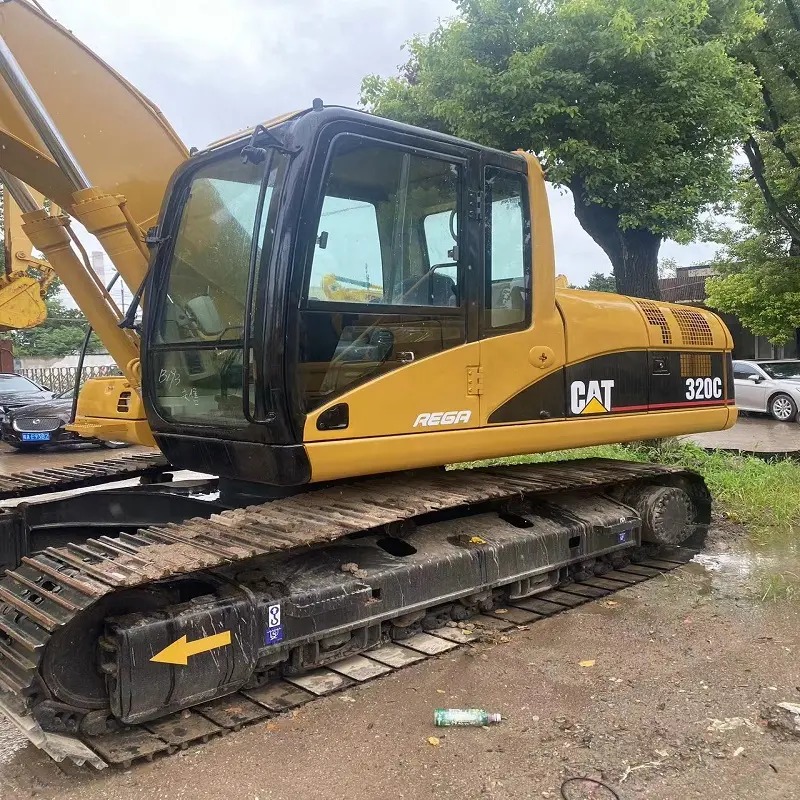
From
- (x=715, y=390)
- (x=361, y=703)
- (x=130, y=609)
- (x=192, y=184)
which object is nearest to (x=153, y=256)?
(x=192, y=184)

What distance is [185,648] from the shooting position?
10.9ft

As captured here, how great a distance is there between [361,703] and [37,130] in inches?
126

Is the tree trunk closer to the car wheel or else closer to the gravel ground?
the gravel ground

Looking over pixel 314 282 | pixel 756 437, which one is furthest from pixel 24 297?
pixel 756 437

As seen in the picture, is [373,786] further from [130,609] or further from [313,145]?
[313,145]

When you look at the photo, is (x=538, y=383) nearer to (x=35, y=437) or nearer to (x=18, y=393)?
(x=35, y=437)

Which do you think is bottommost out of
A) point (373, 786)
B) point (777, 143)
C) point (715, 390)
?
point (373, 786)

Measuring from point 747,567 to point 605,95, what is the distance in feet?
16.5

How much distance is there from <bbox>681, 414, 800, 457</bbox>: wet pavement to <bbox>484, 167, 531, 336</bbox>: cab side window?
644 centimetres

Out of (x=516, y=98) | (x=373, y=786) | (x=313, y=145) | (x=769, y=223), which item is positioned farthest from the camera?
(x=769, y=223)

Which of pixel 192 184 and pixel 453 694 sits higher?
pixel 192 184

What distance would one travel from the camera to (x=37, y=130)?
392 centimetres

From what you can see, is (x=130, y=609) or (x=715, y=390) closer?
(x=130, y=609)

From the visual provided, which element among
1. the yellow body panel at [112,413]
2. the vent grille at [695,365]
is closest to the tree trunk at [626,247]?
the vent grille at [695,365]
